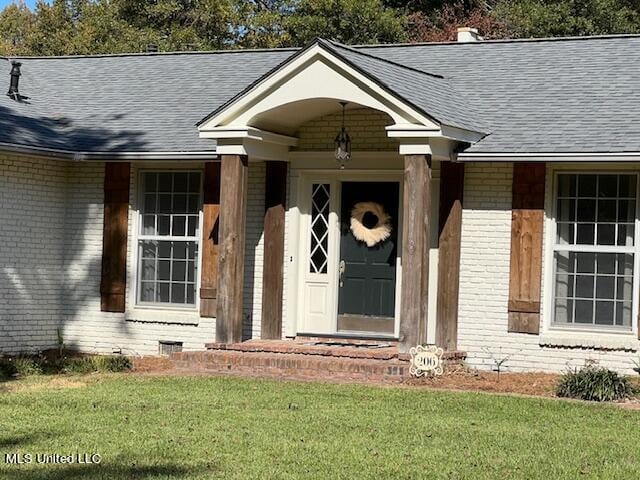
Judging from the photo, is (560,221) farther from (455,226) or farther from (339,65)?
(339,65)

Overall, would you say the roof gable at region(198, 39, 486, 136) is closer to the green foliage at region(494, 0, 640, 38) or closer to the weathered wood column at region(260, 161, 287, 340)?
the weathered wood column at region(260, 161, 287, 340)

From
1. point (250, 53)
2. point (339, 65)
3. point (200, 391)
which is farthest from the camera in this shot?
point (250, 53)

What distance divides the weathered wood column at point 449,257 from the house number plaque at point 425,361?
1369mm

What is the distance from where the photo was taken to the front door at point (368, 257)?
16.7m

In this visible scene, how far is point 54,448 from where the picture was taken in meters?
9.50

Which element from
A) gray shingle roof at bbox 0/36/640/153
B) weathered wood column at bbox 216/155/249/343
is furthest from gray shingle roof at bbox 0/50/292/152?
weathered wood column at bbox 216/155/249/343

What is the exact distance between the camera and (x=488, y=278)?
15.7 m

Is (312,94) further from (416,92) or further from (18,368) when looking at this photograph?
(18,368)

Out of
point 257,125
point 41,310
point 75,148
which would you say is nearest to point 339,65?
point 257,125

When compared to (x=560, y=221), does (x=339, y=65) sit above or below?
above

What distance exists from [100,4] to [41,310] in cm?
2218

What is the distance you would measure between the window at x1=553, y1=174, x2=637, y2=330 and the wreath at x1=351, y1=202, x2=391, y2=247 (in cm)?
245

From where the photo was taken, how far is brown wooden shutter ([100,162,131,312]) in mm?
17516

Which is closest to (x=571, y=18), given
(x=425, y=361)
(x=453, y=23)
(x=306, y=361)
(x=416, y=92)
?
(x=453, y=23)
